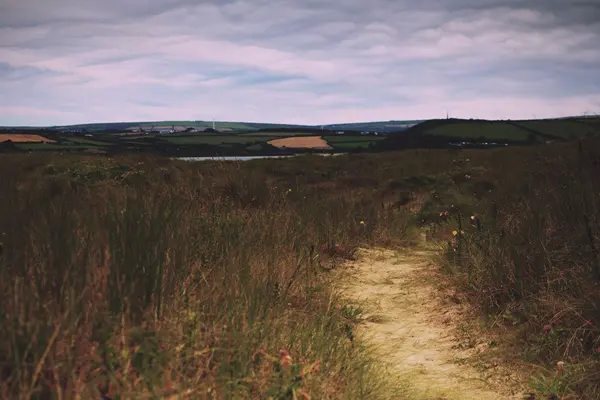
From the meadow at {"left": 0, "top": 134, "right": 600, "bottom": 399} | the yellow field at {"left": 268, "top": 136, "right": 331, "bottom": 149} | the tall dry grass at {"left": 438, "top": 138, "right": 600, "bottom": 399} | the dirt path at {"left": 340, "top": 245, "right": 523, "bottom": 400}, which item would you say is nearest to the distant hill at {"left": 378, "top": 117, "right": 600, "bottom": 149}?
the yellow field at {"left": 268, "top": 136, "right": 331, "bottom": 149}

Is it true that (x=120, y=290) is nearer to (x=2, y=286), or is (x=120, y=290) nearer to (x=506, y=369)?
(x=2, y=286)

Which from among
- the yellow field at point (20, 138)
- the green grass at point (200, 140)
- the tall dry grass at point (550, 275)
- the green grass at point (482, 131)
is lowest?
the tall dry grass at point (550, 275)

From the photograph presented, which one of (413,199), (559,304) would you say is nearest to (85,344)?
(559,304)

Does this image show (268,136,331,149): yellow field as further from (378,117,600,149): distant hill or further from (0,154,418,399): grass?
(0,154,418,399): grass

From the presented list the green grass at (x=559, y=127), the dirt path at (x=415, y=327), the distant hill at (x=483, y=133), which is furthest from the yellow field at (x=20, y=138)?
the green grass at (x=559, y=127)

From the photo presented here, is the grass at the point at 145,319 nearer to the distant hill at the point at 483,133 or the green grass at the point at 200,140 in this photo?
the distant hill at the point at 483,133

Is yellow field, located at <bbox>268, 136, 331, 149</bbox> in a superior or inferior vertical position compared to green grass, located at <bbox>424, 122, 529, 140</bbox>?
inferior

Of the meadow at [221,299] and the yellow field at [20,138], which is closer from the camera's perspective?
the meadow at [221,299]

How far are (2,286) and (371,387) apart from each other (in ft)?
6.98

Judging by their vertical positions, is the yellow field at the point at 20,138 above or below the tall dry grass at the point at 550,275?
above

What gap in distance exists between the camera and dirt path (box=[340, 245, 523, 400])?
3.37m

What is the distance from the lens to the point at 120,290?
2.45 metres

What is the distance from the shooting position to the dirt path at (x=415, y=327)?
337 centimetres

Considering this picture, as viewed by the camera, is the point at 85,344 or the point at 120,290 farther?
the point at 120,290
